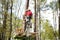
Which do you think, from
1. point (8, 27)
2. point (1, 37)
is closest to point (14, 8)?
point (8, 27)

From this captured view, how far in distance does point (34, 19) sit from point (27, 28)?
15 centimetres

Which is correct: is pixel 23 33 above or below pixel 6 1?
below

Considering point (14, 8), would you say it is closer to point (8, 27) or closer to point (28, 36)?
point (8, 27)

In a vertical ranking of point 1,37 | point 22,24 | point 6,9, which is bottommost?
point 1,37

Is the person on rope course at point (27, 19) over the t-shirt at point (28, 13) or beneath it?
beneath

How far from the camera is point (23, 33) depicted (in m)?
2.07

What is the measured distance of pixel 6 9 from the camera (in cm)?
230

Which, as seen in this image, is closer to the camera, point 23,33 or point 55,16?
point 23,33

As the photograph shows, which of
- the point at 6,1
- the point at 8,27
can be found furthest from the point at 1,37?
the point at 6,1

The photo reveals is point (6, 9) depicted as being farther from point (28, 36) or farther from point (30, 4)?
point (28, 36)

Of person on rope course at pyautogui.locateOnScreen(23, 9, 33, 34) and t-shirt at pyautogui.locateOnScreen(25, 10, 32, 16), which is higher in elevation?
t-shirt at pyautogui.locateOnScreen(25, 10, 32, 16)

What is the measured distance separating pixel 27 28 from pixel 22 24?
0.10m

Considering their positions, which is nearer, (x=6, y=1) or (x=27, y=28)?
(x=27, y=28)

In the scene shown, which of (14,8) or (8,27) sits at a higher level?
(14,8)
